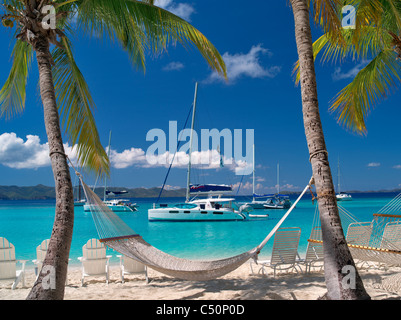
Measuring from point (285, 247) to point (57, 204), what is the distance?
10.4 ft

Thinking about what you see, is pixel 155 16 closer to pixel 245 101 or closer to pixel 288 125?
pixel 288 125

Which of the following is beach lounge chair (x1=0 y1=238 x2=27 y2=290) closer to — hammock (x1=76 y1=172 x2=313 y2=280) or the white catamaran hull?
hammock (x1=76 y1=172 x2=313 y2=280)

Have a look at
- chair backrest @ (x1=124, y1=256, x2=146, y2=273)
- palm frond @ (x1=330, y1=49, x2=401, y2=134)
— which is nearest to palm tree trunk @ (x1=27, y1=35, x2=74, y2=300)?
chair backrest @ (x1=124, y1=256, x2=146, y2=273)

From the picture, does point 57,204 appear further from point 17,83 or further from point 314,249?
point 314,249

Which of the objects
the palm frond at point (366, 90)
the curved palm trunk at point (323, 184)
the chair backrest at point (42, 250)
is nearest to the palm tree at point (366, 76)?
the palm frond at point (366, 90)

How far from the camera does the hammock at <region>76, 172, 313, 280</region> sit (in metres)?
3.74

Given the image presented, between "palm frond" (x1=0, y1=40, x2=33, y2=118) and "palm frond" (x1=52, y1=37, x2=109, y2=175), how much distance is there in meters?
0.63

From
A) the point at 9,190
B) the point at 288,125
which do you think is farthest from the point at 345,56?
the point at 9,190

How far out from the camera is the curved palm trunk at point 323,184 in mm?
2717

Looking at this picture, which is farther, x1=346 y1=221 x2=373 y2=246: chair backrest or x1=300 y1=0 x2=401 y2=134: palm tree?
x1=300 y1=0 x2=401 y2=134: palm tree

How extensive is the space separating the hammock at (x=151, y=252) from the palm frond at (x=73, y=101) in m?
0.95

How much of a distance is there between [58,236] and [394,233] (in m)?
4.58

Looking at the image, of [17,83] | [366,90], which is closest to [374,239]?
[366,90]
